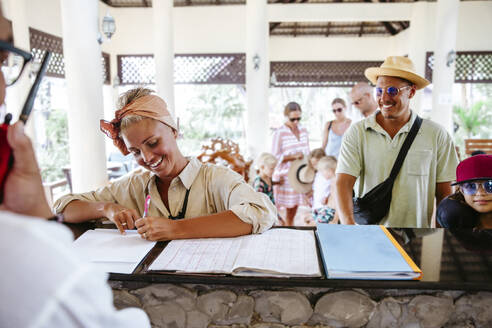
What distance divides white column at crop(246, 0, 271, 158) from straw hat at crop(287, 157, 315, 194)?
2284 millimetres

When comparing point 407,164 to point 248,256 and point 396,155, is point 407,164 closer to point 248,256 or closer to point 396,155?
point 396,155

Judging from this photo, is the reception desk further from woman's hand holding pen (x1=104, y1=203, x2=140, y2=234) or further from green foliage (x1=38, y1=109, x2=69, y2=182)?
green foliage (x1=38, y1=109, x2=69, y2=182)

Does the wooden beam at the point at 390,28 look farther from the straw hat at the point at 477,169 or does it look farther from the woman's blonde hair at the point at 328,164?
the straw hat at the point at 477,169

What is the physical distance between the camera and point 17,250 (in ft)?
1.38

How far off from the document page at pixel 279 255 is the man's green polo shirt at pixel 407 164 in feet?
2.91

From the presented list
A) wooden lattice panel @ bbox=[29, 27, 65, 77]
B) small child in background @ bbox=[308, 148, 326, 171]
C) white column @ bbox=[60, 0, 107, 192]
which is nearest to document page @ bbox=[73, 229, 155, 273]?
white column @ bbox=[60, 0, 107, 192]

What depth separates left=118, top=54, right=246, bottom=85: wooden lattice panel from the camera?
8.41 m

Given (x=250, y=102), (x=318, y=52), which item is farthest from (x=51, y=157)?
(x=318, y=52)

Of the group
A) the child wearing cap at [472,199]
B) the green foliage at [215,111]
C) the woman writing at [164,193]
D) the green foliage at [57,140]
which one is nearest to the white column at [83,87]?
the woman writing at [164,193]

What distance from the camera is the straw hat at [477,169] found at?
1.52 metres

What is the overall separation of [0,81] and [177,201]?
1.01m

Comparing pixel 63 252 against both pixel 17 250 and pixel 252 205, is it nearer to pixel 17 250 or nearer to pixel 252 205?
pixel 17 250

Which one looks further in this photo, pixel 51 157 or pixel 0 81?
pixel 51 157

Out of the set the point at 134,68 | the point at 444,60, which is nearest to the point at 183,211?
the point at 444,60
